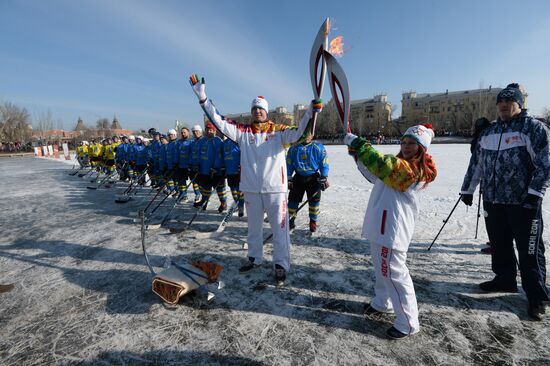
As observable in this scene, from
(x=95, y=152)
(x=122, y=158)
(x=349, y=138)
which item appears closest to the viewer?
(x=349, y=138)

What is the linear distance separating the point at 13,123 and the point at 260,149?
76.4 meters

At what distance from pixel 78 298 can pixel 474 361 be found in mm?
4006

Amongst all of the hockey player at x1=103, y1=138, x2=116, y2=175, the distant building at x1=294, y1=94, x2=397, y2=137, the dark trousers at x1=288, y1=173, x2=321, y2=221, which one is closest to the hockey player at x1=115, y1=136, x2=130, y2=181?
the hockey player at x1=103, y1=138, x2=116, y2=175

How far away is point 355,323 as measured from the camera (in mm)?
2611

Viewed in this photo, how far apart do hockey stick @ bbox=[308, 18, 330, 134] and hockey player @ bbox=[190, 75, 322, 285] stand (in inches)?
21.7

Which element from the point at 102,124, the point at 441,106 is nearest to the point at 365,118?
the point at 441,106

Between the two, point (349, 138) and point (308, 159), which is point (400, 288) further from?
point (308, 159)

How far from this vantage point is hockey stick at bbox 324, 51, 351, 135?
270 cm

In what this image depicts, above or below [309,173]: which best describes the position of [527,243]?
below

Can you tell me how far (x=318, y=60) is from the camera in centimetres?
284

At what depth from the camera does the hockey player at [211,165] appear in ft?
22.0

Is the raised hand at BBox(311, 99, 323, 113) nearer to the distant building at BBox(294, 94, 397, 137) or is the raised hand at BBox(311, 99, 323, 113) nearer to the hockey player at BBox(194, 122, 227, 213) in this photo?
the hockey player at BBox(194, 122, 227, 213)

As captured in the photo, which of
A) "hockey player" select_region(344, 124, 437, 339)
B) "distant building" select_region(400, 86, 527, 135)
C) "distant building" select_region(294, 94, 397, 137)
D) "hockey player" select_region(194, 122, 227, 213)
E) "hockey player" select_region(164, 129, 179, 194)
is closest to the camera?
"hockey player" select_region(344, 124, 437, 339)

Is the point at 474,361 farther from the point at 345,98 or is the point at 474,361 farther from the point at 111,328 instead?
the point at 111,328
